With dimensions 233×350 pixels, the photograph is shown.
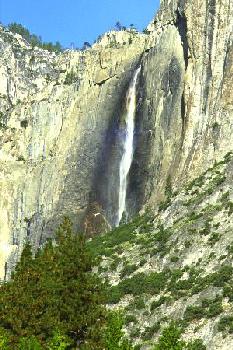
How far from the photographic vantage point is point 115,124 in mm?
98875

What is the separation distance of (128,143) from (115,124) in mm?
4496

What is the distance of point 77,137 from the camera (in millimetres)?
104500

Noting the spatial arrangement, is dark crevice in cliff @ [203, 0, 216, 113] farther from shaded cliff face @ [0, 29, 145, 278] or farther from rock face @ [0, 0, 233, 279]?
shaded cliff face @ [0, 29, 145, 278]

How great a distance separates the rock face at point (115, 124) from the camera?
81.5m

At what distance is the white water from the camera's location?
92688mm

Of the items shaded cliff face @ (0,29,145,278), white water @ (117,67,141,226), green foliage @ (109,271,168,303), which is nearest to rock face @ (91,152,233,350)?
green foliage @ (109,271,168,303)

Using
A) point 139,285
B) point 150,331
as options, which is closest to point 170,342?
point 150,331

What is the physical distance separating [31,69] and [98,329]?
120470 millimetres

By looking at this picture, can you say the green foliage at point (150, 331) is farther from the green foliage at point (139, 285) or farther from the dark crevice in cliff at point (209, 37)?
the dark crevice in cliff at point (209, 37)

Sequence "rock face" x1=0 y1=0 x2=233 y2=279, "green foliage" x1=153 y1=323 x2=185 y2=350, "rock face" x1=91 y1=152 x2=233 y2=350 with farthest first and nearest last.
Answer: "rock face" x1=0 y1=0 x2=233 y2=279
"rock face" x1=91 y1=152 x2=233 y2=350
"green foliage" x1=153 y1=323 x2=185 y2=350

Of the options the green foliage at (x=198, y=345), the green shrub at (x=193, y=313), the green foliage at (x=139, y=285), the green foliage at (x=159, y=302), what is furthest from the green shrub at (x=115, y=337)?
the green foliage at (x=139, y=285)

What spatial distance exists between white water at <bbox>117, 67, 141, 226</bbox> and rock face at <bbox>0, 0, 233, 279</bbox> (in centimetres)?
104

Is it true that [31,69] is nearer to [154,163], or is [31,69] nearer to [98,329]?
[154,163]

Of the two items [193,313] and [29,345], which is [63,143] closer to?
[193,313]
